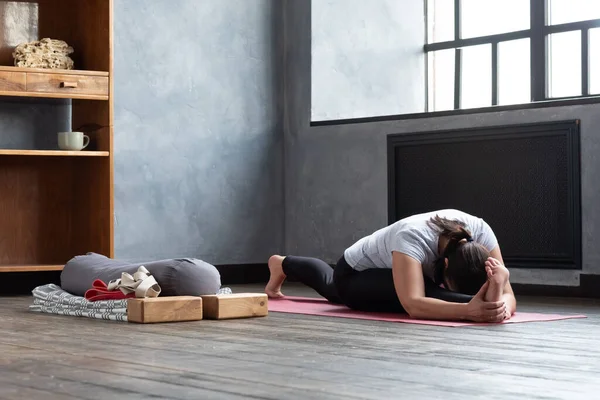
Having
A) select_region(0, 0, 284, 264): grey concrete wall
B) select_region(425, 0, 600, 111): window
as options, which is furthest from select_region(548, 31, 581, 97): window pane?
select_region(0, 0, 284, 264): grey concrete wall

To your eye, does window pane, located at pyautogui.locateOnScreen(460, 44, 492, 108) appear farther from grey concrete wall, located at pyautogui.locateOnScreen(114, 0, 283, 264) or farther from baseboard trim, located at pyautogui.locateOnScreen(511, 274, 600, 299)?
baseboard trim, located at pyautogui.locateOnScreen(511, 274, 600, 299)

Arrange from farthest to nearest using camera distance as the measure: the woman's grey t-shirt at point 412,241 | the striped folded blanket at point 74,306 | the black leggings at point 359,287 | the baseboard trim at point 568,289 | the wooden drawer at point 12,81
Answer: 1. the wooden drawer at point 12,81
2. the baseboard trim at point 568,289
3. the striped folded blanket at point 74,306
4. the black leggings at point 359,287
5. the woman's grey t-shirt at point 412,241

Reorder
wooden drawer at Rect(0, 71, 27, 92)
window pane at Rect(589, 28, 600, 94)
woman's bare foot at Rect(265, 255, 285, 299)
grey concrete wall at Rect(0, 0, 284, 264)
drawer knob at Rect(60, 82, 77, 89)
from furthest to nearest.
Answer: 1. grey concrete wall at Rect(0, 0, 284, 264)
2. window pane at Rect(589, 28, 600, 94)
3. drawer knob at Rect(60, 82, 77, 89)
4. wooden drawer at Rect(0, 71, 27, 92)
5. woman's bare foot at Rect(265, 255, 285, 299)

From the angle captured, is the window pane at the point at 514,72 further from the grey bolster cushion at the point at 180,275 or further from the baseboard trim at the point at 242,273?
the grey bolster cushion at the point at 180,275

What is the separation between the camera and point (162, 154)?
599 centimetres

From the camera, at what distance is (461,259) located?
11.4 feet

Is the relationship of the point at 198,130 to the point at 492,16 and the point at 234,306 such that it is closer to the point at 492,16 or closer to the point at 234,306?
the point at 492,16

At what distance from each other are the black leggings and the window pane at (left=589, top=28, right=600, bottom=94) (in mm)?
2103

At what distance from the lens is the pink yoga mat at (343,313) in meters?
3.63

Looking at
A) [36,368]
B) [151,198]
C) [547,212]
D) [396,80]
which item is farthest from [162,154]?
[36,368]

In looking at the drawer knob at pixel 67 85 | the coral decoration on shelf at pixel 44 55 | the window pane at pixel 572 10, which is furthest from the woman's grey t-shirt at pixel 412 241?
the window pane at pixel 572 10

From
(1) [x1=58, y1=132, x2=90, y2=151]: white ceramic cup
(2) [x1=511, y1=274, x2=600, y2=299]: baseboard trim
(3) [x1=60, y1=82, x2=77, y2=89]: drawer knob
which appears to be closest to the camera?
(2) [x1=511, y1=274, x2=600, y2=299]: baseboard trim

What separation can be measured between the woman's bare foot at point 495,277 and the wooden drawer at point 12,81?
2695mm

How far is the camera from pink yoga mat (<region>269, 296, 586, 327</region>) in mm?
3633
